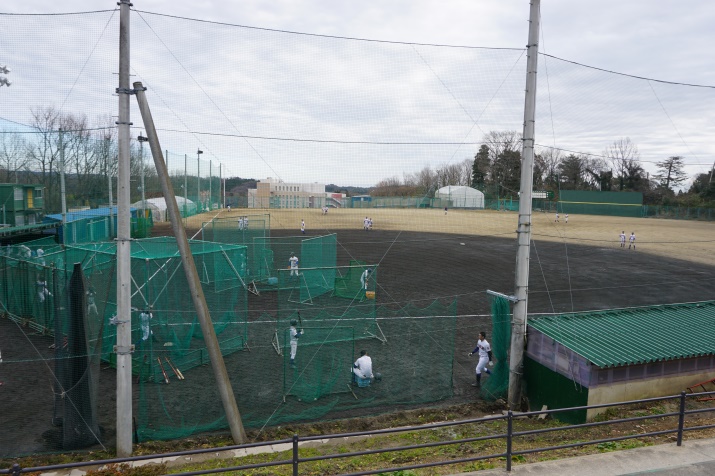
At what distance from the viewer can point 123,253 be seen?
318 inches

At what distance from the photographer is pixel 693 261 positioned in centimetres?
3444

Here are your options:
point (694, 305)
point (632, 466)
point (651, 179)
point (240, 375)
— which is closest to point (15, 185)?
point (240, 375)

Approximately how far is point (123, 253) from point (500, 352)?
A: 27.7ft

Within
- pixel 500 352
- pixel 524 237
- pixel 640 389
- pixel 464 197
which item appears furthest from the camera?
pixel 464 197

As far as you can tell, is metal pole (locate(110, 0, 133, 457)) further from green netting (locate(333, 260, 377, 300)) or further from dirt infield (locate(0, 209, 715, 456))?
green netting (locate(333, 260, 377, 300))

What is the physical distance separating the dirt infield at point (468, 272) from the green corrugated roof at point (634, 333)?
2.59m

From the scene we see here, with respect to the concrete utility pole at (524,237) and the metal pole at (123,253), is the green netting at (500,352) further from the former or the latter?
the metal pole at (123,253)

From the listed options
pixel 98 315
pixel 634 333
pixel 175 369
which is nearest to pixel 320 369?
pixel 175 369

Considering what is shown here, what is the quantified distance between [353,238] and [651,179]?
56660 millimetres

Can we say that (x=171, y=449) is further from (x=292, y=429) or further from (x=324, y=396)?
(x=324, y=396)

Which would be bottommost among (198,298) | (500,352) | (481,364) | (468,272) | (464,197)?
(468,272)

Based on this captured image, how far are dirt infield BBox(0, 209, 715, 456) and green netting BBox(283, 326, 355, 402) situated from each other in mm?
989

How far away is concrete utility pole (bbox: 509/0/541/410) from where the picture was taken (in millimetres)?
10570

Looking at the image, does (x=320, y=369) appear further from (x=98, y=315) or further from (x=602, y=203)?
(x=602, y=203)
